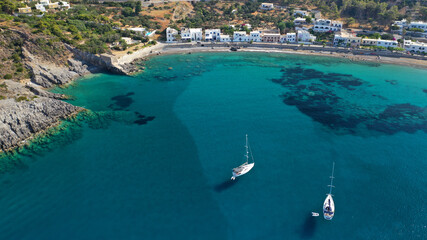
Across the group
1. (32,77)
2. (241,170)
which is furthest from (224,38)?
(241,170)

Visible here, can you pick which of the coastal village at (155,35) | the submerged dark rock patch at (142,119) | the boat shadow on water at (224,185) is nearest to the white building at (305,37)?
the coastal village at (155,35)

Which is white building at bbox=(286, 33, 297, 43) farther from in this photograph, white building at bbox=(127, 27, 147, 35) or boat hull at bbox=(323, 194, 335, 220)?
boat hull at bbox=(323, 194, 335, 220)

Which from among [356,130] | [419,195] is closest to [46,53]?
[356,130]

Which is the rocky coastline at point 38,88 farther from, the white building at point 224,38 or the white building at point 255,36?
the white building at point 255,36

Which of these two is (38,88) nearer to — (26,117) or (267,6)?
(26,117)

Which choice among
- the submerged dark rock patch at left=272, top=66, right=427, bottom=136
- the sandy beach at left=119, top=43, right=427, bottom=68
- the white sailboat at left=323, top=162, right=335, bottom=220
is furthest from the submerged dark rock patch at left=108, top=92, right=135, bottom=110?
the white sailboat at left=323, top=162, right=335, bottom=220

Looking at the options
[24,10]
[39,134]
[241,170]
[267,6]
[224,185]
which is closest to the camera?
[224,185]

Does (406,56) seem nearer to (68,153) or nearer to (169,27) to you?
(169,27)
